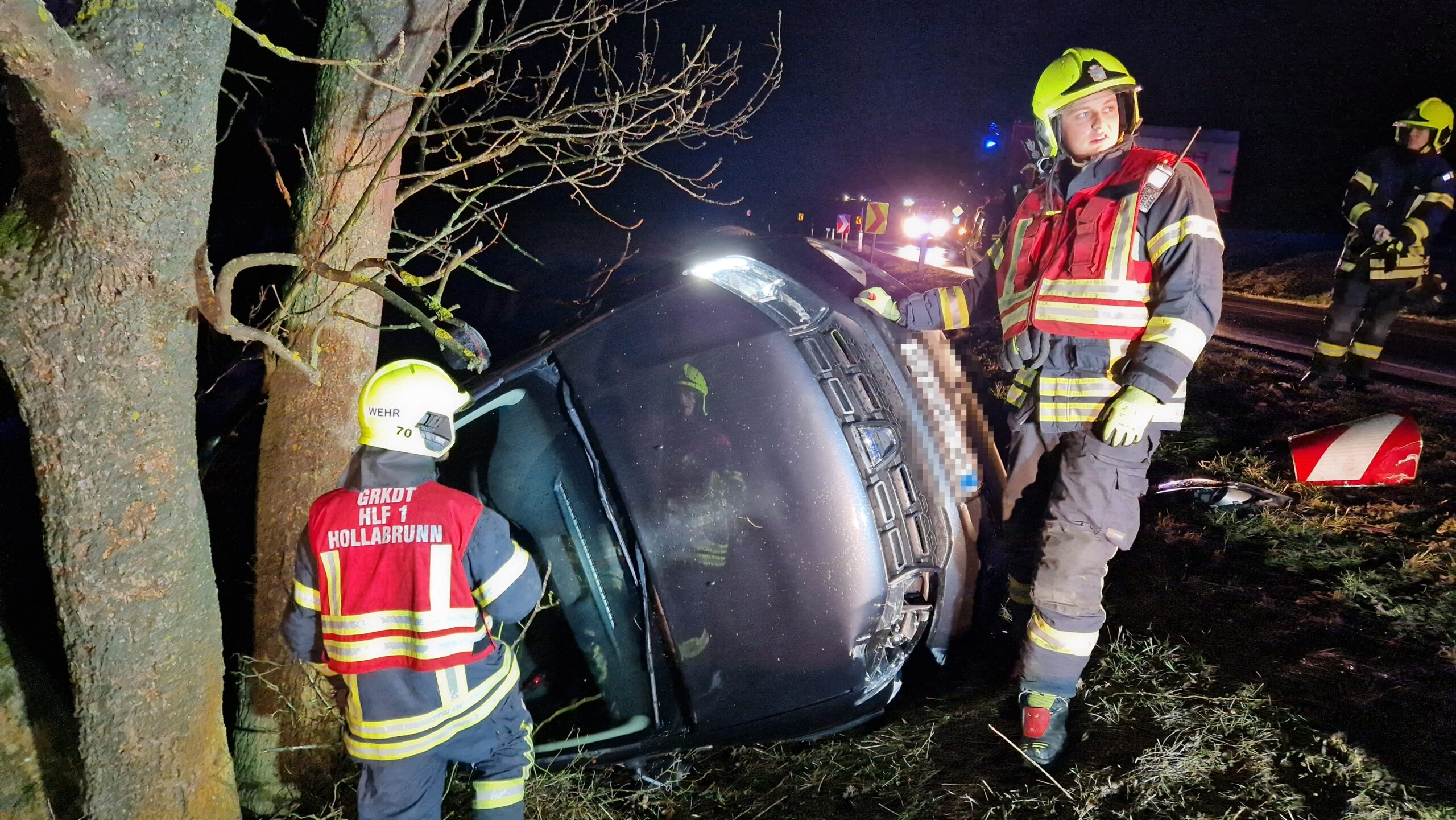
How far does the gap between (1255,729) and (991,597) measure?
0.79 m

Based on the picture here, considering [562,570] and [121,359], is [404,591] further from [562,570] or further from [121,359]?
[121,359]

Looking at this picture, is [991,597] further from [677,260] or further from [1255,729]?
[677,260]

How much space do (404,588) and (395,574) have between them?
0.04 meters

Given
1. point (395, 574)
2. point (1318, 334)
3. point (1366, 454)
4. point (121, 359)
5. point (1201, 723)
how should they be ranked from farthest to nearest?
1. point (1318, 334)
2. point (1366, 454)
3. point (1201, 723)
4. point (395, 574)
5. point (121, 359)

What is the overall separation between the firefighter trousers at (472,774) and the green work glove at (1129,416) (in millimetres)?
1852

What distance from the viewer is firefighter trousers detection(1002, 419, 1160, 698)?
8.04ft

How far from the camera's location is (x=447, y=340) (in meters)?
2.24

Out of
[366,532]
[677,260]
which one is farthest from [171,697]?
[677,260]

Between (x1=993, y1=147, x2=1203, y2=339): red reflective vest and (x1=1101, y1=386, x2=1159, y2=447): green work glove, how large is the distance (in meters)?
0.22

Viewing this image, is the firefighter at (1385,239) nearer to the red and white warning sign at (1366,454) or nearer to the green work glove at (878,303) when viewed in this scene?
the red and white warning sign at (1366,454)

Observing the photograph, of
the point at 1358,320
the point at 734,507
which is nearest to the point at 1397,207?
the point at 1358,320

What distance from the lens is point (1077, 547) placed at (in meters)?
2.46

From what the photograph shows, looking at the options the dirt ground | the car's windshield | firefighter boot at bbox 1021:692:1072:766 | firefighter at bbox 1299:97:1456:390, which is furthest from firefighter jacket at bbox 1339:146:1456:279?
the car's windshield

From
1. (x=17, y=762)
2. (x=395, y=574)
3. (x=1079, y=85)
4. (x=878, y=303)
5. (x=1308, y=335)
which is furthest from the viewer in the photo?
(x=1308, y=335)
